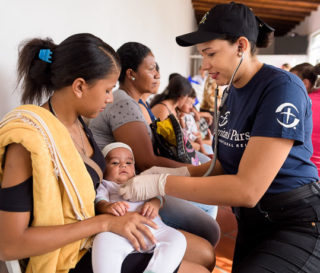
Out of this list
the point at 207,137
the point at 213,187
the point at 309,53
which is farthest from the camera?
the point at 309,53

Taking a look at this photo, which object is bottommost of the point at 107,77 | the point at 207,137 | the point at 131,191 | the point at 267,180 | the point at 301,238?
the point at 207,137

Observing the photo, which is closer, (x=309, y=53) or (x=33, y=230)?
(x=33, y=230)

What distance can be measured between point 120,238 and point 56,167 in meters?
0.34

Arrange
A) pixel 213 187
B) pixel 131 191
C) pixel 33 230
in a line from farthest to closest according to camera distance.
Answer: pixel 131 191 < pixel 213 187 < pixel 33 230

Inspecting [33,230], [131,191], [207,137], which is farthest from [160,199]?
[207,137]

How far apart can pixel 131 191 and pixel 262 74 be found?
72 cm

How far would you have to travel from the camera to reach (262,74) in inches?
44.3

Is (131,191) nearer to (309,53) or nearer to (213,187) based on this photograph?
(213,187)

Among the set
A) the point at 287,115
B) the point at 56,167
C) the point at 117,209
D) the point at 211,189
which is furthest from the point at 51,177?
the point at 287,115

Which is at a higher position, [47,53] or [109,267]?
[47,53]

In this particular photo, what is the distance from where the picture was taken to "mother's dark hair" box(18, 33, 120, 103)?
1.02 m

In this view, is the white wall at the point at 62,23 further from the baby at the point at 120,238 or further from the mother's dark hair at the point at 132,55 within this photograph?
the baby at the point at 120,238

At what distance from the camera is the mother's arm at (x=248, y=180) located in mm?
979

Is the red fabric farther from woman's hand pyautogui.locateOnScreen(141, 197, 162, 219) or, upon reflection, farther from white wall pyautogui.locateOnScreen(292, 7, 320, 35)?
white wall pyautogui.locateOnScreen(292, 7, 320, 35)
